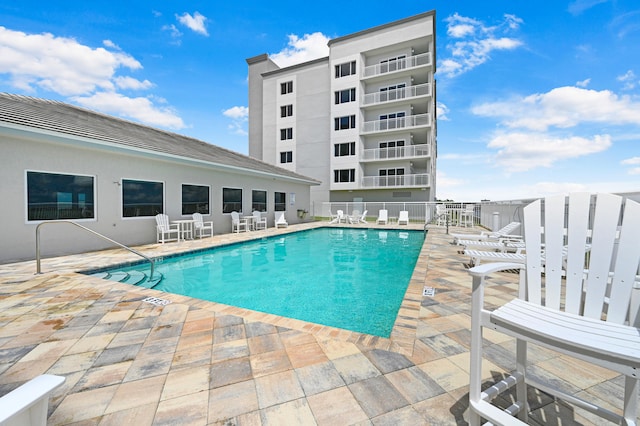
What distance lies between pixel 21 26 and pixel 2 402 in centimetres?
1499

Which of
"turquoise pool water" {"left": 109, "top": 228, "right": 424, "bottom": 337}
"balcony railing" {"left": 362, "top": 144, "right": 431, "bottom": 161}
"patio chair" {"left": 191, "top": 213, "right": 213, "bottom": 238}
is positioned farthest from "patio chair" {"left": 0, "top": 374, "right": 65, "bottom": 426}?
"balcony railing" {"left": 362, "top": 144, "right": 431, "bottom": 161}

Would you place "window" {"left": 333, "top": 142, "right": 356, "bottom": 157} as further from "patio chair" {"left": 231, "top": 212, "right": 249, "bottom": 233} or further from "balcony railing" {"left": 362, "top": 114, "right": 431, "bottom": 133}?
"patio chair" {"left": 231, "top": 212, "right": 249, "bottom": 233}

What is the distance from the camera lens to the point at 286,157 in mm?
25672

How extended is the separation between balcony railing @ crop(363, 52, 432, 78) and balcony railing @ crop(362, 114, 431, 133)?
11.6ft

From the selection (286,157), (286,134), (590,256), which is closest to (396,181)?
(286,157)

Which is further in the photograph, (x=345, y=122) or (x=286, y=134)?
(x=286, y=134)

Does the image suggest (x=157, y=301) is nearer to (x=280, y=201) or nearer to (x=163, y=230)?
(x=163, y=230)

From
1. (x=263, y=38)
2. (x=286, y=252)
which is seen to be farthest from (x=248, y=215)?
(x=263, y=38)

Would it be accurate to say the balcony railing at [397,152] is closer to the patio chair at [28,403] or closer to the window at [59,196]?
the window at [59,196]

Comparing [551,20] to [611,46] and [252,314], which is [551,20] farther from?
[252,314]

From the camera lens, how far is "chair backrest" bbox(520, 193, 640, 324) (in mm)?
1484

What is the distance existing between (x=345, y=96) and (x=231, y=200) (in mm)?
14826

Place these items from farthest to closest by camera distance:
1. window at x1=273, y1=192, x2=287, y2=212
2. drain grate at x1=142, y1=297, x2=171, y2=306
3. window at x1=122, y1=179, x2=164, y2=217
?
window at x1=273, y1=192, x2=287, y2=212 → window at x1=122, y1=179, x2=164, y2=217 → drain grate at x1=142, y1=297, x2=171, y2=306

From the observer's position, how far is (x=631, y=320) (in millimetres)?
1470
